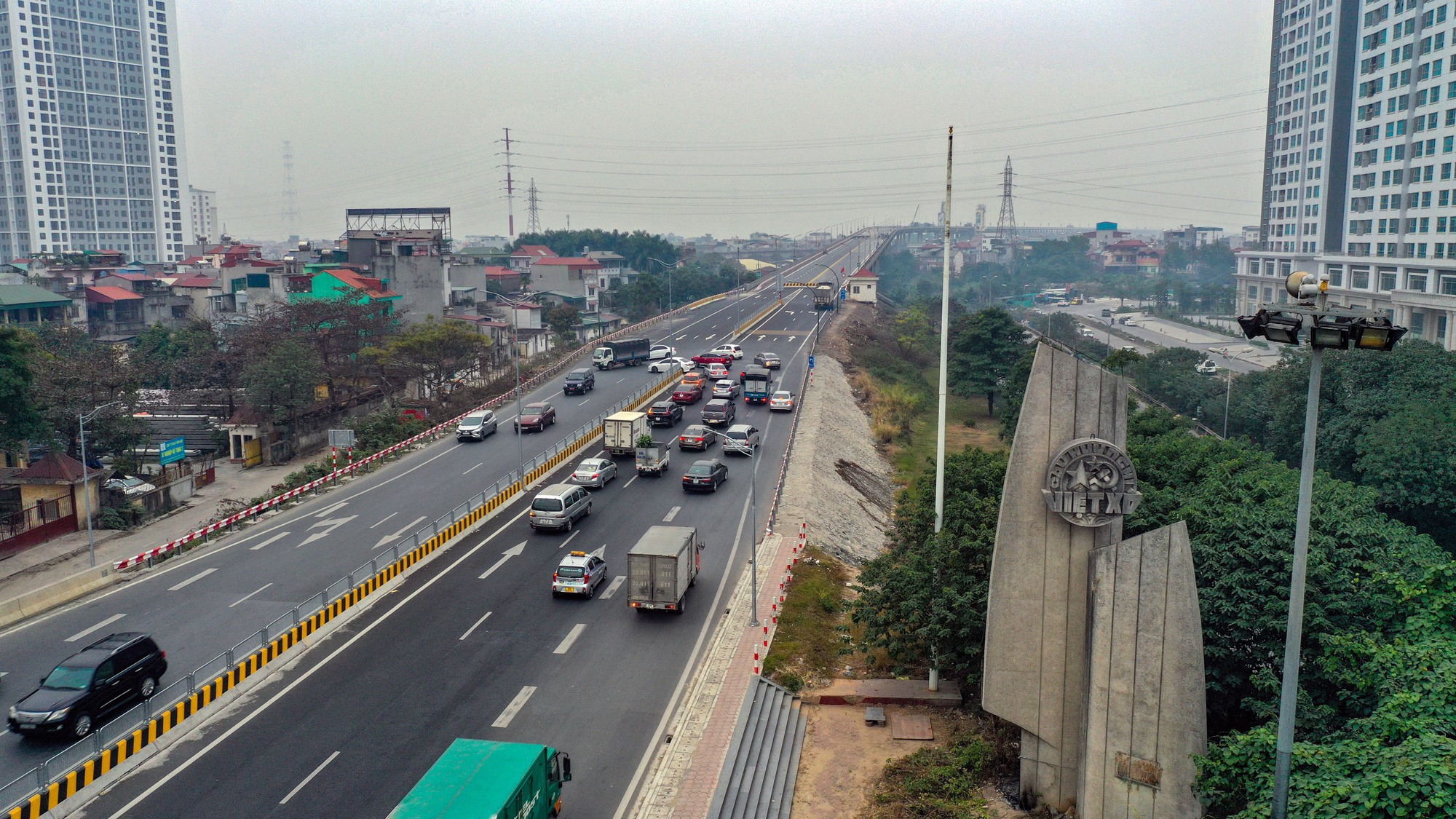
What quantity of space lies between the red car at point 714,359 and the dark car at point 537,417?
739 inches

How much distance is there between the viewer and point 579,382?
6662 cm

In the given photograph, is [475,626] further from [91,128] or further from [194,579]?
[91,128]

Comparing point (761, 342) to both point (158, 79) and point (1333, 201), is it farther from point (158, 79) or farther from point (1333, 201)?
point (158, 79)

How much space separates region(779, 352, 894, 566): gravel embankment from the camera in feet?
140

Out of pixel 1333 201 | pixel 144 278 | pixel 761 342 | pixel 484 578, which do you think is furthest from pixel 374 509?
pixel 1333 201

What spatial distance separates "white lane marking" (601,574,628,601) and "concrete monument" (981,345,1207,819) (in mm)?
15090

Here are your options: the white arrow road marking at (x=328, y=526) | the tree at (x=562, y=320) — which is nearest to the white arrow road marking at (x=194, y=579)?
the white arrow road marking at (x=328, y=526)

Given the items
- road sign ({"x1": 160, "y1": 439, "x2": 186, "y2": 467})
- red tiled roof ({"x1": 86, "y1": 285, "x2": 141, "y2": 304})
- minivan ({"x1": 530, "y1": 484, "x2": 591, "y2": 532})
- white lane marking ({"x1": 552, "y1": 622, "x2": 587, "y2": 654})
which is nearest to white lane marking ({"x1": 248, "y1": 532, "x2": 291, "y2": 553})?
minivan ({"x1": 530, "y1": 484, "x2": 591, "y2": 532})

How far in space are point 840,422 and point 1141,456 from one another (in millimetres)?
32074

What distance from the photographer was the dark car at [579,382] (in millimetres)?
66500

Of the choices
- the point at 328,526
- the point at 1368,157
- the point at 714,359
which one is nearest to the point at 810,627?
the point at 328,526

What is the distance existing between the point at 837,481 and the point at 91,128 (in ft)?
613

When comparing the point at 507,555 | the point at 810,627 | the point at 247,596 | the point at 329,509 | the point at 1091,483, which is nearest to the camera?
the point at 1091,483

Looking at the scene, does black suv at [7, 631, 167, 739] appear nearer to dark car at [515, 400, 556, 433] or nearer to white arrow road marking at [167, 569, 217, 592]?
white arrow road marking at [167, 569, 217, 592]
